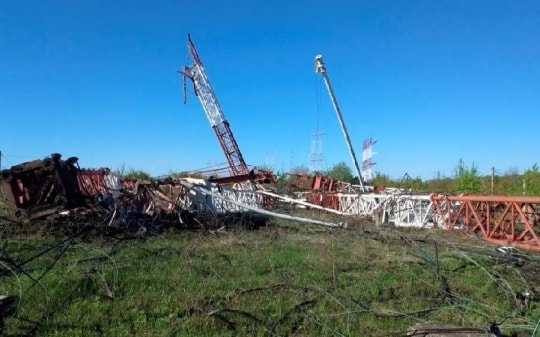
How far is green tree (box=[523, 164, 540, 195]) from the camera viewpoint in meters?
23.7

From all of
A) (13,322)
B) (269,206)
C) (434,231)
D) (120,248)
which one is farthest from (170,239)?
(269,206)

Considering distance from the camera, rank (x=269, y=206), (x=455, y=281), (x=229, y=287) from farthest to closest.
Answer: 1. (x=269, y=206)
2. (x=455, y=281)
3. (x=229, y=287)

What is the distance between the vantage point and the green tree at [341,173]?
3728 cm

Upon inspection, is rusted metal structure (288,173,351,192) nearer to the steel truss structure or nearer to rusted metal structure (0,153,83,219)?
the steel truss structure

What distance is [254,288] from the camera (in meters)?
5.98

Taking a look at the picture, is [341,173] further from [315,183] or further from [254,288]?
[254,288]

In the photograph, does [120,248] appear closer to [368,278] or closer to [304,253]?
[304,253]

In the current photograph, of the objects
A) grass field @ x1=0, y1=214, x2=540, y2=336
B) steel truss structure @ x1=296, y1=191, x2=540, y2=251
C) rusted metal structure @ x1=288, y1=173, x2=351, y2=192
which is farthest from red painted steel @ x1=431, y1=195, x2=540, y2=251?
rusted metal structure @ x1=288, y1=173, x2=351, y2=192

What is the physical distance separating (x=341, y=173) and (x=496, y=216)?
25.6 metres

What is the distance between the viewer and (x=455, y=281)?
22.4 feet

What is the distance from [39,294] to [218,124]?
30.5 m

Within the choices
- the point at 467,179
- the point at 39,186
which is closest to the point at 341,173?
the point at 467,179

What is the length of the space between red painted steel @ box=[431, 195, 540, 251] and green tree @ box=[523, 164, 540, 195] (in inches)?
465

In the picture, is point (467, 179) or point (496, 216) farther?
point (467, 179)
